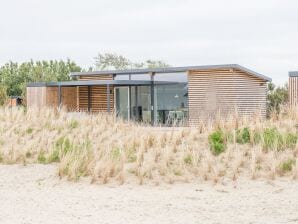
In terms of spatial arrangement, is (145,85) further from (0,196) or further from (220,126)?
(0,196)

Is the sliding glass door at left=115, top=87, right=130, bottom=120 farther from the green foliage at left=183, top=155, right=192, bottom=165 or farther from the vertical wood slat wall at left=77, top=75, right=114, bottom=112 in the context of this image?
the green foliage at left=183, top=155, right=192, bottom=165

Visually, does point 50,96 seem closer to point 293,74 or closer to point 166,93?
point 166,93

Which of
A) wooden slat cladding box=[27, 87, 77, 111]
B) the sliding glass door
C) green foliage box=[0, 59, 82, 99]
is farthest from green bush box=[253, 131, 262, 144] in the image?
green foliage box=[0, 59, 82, 99]

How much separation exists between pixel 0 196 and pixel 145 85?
1952 centimetres

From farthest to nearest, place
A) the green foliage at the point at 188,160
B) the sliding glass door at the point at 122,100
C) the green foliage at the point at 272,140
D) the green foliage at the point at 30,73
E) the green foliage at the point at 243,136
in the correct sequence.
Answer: the green foliage at the point at 30,73, the sliding glass door at the point at 122,100, the green foliage at the point at 243,136, the green foliage at the point at 272,140, the green foliage at the point at 188,160

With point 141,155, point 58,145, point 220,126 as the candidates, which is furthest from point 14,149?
point 220,126

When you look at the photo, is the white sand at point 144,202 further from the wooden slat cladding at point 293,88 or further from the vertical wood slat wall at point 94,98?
the vertical wood slat wall at point 94,98

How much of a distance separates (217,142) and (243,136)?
665 mm

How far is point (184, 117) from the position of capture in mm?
27359

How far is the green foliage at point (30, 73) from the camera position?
51250 mm

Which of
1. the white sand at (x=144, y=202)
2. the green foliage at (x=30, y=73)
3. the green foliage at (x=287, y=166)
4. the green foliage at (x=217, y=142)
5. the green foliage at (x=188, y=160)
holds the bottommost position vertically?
the white sand at (x=144, y=202)

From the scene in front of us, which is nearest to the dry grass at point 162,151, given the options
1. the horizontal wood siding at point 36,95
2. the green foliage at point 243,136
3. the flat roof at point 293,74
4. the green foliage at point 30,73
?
the green foliage at point 243,136

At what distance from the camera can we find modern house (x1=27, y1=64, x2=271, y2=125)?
27.2 m

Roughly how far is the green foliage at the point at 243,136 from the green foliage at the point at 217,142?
330 mm
